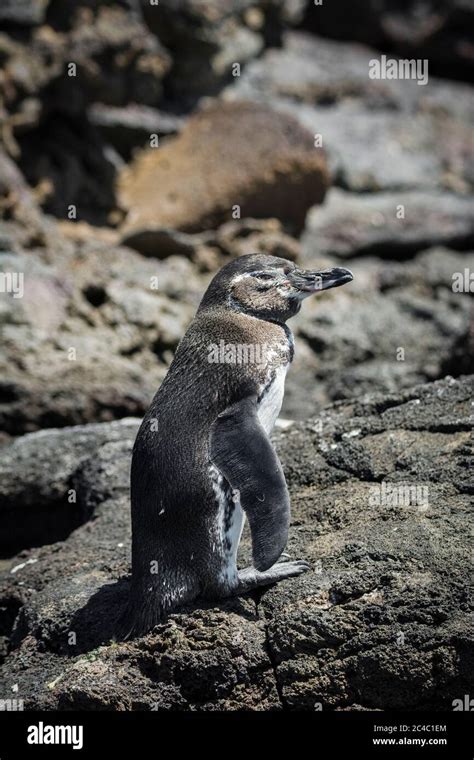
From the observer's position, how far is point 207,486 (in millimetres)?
4273

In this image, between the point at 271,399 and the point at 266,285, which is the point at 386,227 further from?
the point at 271,399

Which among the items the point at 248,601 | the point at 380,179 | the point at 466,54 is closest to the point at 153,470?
the point at 248,601

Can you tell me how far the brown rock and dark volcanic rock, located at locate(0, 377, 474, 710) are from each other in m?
5.32

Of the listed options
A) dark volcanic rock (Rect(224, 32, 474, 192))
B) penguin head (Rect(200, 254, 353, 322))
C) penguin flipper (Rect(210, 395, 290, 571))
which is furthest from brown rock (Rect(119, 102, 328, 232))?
penguin flipper (Rect(210, 395, 290, 571))

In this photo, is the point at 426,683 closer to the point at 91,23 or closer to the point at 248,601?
the point at 248,601

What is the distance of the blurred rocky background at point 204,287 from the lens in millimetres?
4117

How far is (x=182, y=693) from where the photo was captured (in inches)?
162

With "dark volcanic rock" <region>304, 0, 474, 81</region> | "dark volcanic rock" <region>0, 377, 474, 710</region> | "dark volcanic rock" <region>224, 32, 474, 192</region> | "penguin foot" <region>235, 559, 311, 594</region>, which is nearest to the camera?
"dark volcanic rock" <region>0, 377, 474, 710</region>

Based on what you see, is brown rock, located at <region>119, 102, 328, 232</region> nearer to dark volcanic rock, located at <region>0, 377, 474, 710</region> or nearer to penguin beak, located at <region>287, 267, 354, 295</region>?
penguin beak, located at <region>287, 267, 354, 295</region>

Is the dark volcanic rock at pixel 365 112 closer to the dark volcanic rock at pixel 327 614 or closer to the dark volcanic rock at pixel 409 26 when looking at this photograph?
the dark volcanic rock at pixel 409 26

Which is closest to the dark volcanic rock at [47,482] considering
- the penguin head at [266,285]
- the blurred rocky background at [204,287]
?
the blurred rocky background at [204,287]

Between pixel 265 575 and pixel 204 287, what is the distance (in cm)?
529

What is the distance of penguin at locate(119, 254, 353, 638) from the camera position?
4.22 meters

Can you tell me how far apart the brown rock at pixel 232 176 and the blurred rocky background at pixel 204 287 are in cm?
2
